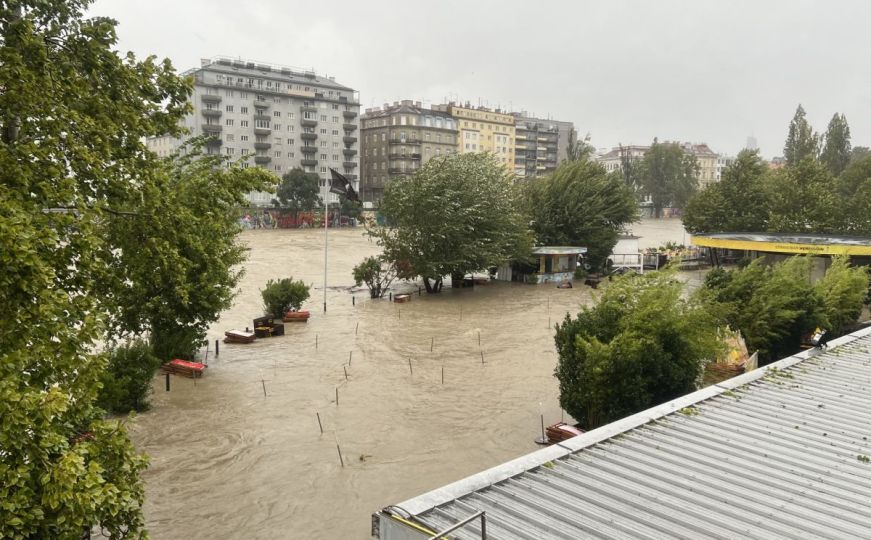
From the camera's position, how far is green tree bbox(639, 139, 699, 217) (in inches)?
5172

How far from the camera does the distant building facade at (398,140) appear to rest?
111 metres

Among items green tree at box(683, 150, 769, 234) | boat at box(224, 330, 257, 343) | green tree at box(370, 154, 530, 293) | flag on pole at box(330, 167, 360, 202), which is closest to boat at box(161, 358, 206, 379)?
boat at box(224, 330, 257, 343)

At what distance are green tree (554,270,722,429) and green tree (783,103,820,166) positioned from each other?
234 feet

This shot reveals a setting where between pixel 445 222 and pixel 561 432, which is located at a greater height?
pixel 445 222

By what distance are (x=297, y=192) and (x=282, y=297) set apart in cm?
6271

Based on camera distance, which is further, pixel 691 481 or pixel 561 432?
pixel 561 432

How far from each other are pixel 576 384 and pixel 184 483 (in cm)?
809

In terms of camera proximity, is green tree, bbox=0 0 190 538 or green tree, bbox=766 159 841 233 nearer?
green tree, bbox=0 0 190 538

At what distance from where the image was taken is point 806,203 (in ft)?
165

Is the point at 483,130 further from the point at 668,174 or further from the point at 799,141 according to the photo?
the point at 799,141

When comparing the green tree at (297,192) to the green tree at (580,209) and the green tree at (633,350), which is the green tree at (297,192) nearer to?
the green tree at (580,209)

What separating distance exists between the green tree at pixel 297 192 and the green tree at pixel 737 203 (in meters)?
52.2

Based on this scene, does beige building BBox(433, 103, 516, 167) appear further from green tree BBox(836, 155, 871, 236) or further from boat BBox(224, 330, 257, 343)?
boat BBox(224, 330, 257, 343)

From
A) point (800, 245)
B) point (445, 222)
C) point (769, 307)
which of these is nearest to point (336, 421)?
point (769, 307)
